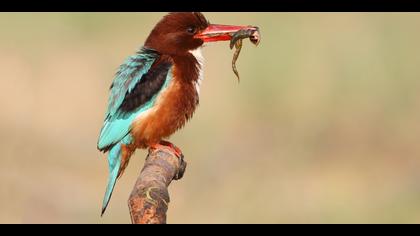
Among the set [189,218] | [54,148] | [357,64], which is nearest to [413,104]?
[357,64]

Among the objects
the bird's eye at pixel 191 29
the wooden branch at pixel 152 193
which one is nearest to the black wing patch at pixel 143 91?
the bird's eye at pixel 191 29

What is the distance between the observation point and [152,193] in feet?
11.7

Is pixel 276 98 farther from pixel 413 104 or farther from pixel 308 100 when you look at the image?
pixel 413 104

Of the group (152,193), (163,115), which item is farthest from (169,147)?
(152,193)

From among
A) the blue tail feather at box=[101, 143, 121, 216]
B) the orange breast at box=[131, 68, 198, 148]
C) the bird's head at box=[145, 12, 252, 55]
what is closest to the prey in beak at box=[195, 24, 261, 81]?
the bird's head at box=[145, 12, 252, 55]

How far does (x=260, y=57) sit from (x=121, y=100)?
2.99 m

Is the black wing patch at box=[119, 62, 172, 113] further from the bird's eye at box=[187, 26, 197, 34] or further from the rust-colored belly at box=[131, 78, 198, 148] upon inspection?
the bird's eye at box=[187, 26, 197, 34]

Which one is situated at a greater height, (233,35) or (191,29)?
(191,29)

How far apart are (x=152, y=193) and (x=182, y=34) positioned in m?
1.90

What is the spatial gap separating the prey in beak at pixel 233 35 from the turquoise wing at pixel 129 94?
0.96 feet

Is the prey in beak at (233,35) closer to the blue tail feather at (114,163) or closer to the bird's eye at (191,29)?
the bird's eye at (191,29)

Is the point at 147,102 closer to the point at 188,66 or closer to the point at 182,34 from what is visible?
the point at 188,66

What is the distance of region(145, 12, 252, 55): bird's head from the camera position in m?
5.36

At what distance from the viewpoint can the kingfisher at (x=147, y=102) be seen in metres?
5.12
